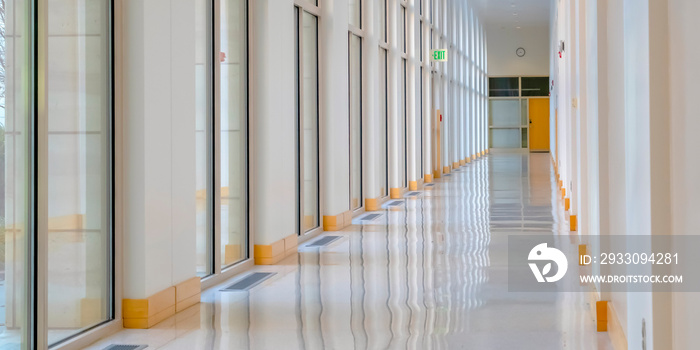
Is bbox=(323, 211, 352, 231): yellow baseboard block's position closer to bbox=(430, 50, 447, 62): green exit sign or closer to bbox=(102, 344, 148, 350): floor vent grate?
bbox=(102, 344, 148, 350): floor vent grate

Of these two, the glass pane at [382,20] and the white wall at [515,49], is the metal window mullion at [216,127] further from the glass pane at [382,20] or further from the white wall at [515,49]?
the white wall at [515,49]

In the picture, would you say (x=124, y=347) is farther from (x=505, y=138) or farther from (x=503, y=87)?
(x=505, y=138)

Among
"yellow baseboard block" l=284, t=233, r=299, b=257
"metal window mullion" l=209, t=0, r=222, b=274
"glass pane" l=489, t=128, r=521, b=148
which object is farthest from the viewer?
"glass pane" l=489, t=128, r=521, b=148

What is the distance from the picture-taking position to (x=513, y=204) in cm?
1434

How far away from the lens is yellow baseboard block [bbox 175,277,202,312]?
19.4 feet

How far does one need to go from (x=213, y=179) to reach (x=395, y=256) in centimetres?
222

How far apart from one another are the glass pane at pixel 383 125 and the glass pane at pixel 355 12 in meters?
2.06

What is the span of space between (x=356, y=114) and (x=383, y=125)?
2281mm

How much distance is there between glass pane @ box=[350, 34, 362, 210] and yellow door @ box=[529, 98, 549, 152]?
33.6m

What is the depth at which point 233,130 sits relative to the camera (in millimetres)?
7750

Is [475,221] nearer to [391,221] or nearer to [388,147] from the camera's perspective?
[391,221]

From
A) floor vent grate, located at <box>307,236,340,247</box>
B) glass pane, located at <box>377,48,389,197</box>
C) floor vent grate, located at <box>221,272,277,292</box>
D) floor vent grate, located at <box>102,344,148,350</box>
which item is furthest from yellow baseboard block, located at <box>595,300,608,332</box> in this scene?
glass pane, located at <box>377,48,389,197</box>

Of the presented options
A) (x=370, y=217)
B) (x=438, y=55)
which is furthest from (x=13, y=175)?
(x=438, y=55)

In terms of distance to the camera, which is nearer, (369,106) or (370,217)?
(370,217)
